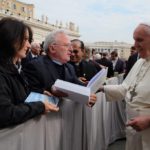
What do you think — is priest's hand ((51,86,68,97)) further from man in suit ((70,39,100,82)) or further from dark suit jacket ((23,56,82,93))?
man in suit ((70,39,100,82))

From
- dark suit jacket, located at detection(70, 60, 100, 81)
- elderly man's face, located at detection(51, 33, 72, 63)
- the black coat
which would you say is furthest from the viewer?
dark suit jacket, located at detection(70, 60, 100, 81)

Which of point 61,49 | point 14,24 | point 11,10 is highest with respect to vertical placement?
point 14,24

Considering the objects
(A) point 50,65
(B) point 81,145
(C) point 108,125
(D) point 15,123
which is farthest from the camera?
(C) point 108,125

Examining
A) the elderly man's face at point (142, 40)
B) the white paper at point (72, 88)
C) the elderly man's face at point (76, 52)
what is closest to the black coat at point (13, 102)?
the white paper at point (72, 88)

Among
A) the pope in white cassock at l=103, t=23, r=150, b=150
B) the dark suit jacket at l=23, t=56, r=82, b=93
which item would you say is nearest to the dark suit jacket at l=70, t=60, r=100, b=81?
the dark suit jacket at l=23, t=56, r=82, b=93

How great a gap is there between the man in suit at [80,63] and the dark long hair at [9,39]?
2678mm

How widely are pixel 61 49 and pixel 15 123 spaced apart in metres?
1.36

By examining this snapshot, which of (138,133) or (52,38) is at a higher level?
(52,38)

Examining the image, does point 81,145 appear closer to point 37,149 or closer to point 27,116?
point 37,149

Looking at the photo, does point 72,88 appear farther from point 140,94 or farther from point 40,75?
point 140,94

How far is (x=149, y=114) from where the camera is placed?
11.6ft

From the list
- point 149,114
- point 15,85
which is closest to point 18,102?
point 15,85

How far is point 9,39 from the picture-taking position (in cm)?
300

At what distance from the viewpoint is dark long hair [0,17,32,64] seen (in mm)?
2998
